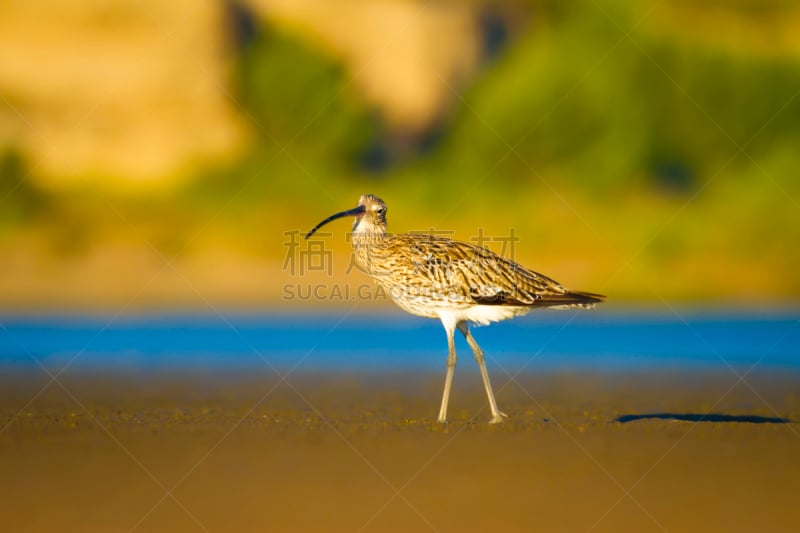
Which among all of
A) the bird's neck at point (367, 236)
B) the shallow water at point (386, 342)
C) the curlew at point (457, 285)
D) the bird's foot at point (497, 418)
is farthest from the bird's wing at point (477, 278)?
the shallow water at point (386, 342)

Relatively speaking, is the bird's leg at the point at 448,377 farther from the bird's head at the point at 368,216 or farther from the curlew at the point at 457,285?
the bird's head at the point at 368,216

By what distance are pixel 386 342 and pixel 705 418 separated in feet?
31.5

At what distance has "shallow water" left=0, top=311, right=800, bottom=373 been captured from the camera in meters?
17.1

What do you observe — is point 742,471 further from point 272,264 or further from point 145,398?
point 272,264

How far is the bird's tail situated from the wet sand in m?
1.11

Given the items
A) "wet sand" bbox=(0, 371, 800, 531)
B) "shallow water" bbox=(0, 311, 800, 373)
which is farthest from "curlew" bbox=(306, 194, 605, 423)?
"shallow water" bbox=(0, 311, 800, 373)

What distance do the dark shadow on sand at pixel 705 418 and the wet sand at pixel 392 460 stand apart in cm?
5

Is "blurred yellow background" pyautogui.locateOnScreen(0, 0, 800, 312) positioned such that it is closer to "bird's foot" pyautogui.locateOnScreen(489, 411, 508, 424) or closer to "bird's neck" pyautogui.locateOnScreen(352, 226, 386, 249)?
"bird's neck" pyautogui.locateOnScreen(352, 226, 386, 249)

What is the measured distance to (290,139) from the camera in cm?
3388

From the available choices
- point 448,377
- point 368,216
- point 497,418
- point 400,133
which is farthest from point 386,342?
point 400,133

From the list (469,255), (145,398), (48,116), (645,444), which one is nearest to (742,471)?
(645,444)

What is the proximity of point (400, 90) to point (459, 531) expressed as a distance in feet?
95.9

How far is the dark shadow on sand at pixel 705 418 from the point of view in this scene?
11.2 m

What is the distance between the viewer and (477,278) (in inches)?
472
